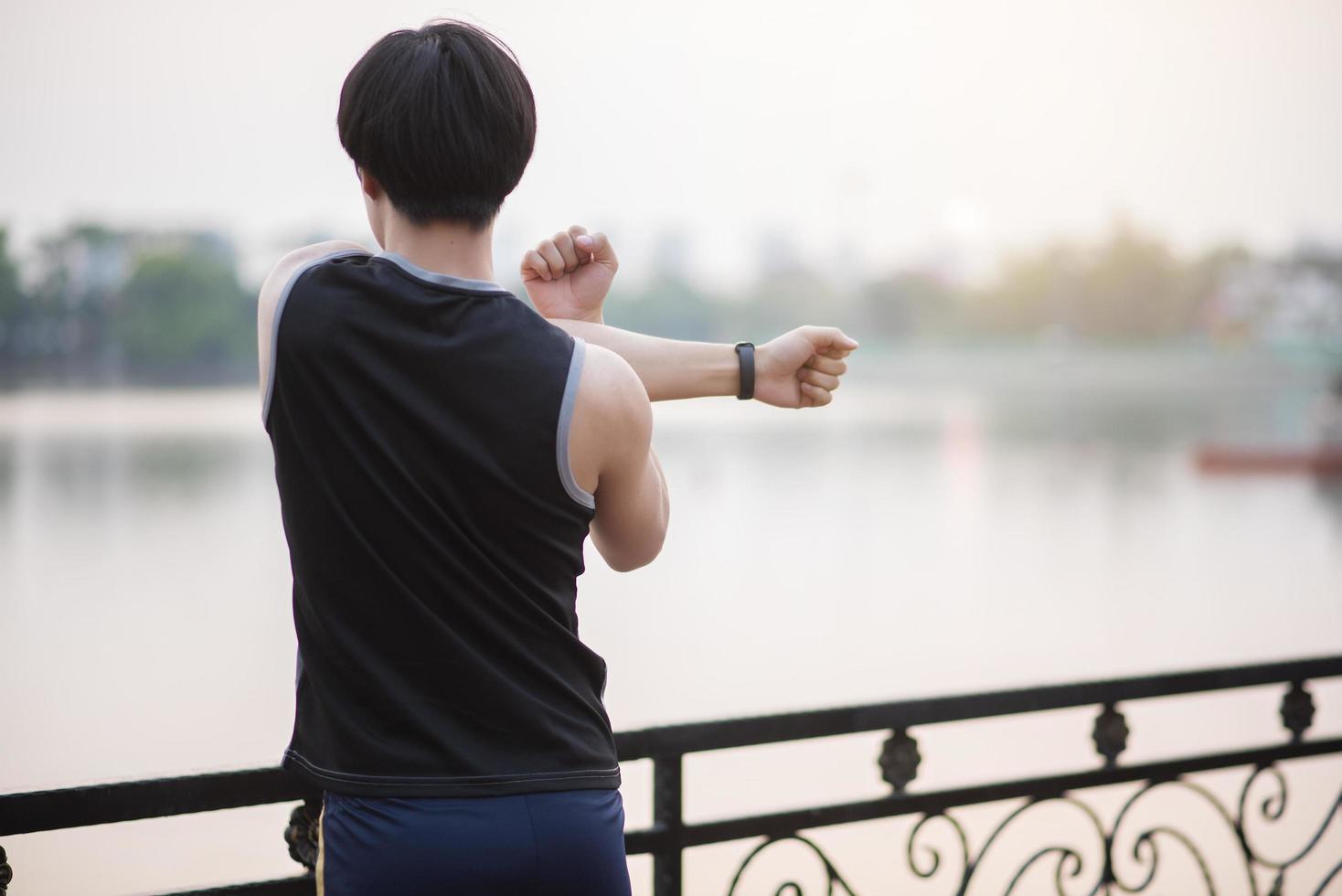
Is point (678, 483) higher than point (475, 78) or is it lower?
lower

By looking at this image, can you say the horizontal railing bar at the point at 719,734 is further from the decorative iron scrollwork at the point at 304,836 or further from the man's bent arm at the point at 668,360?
the man's bent arm at the point at 668,360

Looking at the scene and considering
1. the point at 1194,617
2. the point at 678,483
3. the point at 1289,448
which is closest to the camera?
the point at 1194,617

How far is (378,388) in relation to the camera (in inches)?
23.9

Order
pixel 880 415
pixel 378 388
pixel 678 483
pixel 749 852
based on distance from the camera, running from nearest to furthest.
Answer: pixel 378 388
pixel 749 852
pixel 678 483
pixel 880 415

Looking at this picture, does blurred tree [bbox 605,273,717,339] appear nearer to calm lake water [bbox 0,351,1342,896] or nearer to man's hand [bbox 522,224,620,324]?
calm lake water [bbox 0,351,1342,896]

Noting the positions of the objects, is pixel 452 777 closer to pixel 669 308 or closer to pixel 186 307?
pixel 186 307

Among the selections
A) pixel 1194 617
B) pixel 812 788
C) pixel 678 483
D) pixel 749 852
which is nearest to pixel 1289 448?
pixel 678 483

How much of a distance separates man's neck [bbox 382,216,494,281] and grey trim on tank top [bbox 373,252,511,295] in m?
0.01

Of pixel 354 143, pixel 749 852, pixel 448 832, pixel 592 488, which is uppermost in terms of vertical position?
pixel 354 143

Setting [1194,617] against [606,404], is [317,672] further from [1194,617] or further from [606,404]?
[1194,617]

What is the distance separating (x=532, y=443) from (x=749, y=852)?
0.60 metres

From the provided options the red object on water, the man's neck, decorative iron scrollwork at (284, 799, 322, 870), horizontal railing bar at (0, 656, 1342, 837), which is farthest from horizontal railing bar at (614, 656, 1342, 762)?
the red object on water

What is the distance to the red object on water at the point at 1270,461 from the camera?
22188 millimetres

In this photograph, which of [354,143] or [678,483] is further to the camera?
[678,483]
